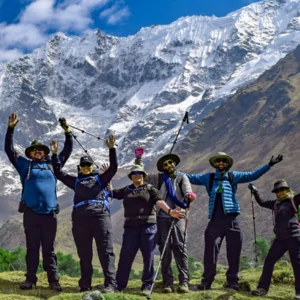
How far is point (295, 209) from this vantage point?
11367 mm

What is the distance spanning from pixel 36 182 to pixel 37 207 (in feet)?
1.83

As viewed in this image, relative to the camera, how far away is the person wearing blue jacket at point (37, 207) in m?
11.3

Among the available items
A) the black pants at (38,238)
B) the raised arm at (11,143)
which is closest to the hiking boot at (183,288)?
the black pants at (38,238)

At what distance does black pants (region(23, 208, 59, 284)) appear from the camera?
11344 mm

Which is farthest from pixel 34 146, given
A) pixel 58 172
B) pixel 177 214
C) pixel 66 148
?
pixel 177 214

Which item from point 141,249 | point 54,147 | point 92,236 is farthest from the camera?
point 54,147

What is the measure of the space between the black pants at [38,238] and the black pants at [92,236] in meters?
0.59

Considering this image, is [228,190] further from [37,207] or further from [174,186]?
[37,207]

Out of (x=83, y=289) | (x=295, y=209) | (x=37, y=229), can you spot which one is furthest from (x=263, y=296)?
(x=37, y=229)

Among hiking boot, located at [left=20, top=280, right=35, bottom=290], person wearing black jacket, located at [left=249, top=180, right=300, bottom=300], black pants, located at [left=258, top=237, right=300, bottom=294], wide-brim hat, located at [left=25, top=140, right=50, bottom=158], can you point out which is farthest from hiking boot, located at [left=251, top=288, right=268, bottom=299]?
wide-brim hat, located at [left=25, top=140, right=50, bottom=158]

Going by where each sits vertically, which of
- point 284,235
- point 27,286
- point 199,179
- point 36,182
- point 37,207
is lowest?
point 27,286

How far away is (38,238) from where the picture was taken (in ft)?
37.4

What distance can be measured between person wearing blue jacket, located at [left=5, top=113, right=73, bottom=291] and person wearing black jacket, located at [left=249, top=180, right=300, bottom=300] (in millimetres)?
4666

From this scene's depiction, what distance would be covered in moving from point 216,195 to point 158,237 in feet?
5.40
